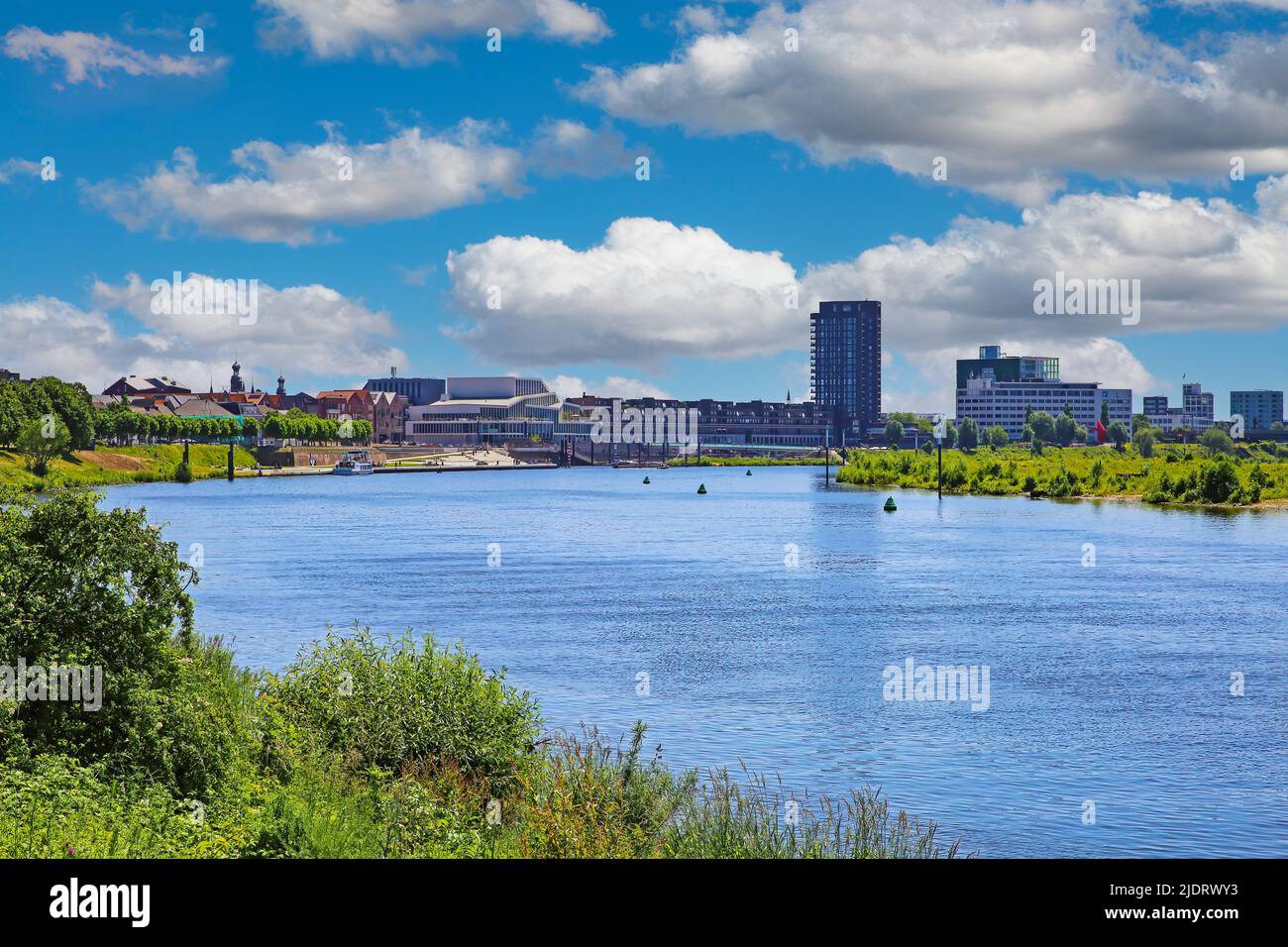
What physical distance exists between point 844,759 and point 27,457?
582 feet

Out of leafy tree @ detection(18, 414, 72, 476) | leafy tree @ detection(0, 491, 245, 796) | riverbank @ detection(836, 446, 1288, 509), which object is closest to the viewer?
leafy tree @ detection(0, 491, 245, 796)

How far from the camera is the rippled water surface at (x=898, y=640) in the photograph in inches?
1187

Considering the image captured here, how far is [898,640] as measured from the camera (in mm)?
53812

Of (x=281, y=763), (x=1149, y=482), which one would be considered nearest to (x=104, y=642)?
(x=281, y=763)

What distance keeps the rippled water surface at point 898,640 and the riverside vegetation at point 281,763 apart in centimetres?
321

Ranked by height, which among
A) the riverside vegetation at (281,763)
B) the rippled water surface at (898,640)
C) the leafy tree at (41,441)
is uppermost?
the leafy tree at (41,441)

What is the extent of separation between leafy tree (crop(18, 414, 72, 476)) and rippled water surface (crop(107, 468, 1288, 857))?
251ft

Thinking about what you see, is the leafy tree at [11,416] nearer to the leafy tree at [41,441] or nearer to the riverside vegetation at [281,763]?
the leafy tree at [41,441]

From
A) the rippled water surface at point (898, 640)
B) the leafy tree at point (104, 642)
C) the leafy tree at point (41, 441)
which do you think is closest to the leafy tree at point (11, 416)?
the leafy tree at point (41, 441)

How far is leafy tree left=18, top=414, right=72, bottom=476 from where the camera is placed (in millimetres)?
182125

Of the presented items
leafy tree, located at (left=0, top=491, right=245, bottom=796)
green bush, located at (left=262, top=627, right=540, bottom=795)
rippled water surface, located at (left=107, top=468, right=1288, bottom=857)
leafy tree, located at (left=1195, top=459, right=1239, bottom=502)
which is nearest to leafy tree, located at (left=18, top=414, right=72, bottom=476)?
rippled water surface, located at (left=107, top=468, right=1288, bottom=857)

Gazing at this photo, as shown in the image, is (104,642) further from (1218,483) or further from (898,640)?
(1218,483)

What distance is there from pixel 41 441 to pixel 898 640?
159634mm

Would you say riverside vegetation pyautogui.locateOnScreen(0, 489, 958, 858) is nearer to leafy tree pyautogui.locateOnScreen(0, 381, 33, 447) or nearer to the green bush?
the green bush
